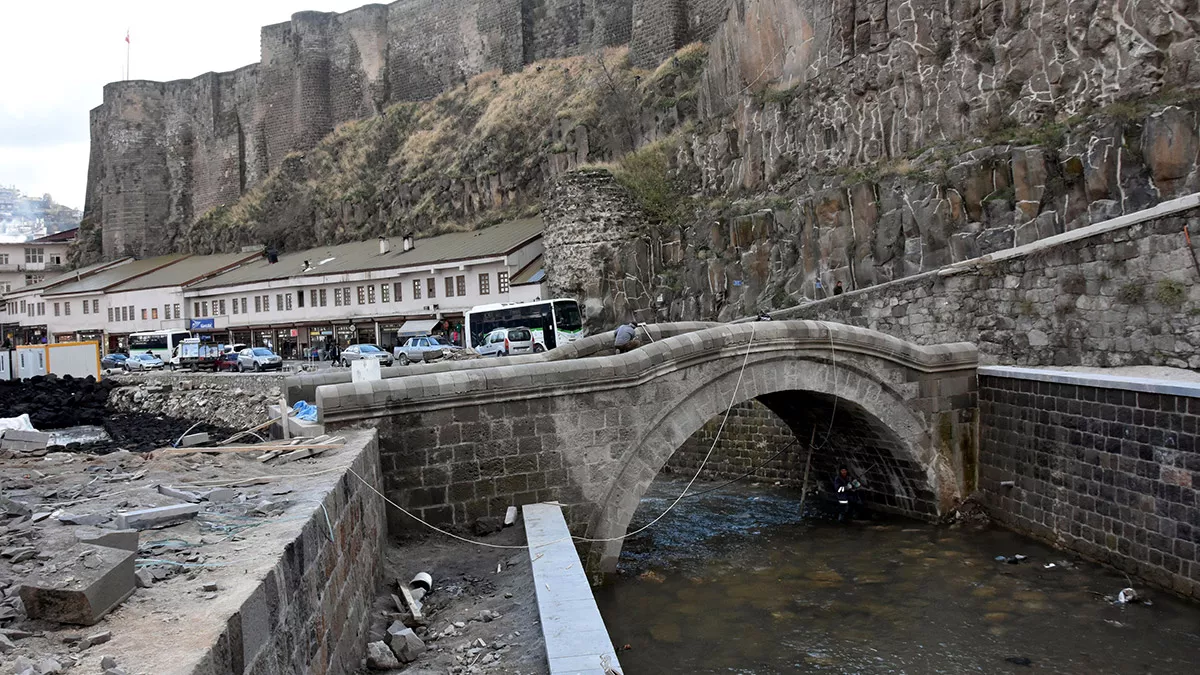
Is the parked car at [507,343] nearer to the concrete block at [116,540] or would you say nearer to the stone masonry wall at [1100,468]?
the stone masonry wall at [1100,468]

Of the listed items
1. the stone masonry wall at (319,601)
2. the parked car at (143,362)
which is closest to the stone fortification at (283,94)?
the parked car at (143,362)

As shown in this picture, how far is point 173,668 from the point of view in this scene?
338 cm

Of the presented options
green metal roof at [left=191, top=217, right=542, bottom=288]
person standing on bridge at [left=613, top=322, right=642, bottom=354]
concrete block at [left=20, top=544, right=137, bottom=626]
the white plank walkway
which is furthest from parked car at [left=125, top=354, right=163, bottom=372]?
concrete block at [left=20, top=544, right=137, bottom=626]

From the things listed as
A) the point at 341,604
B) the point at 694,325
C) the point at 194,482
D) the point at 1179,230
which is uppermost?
the point at 1179,230

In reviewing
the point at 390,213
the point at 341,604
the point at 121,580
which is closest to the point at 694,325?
the point at 341,604

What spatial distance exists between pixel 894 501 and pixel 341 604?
12.2 meters

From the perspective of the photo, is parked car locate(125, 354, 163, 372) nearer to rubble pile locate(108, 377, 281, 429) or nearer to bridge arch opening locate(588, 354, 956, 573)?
rubble pile locate(108, 377, 281, 429)

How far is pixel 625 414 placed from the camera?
40.3ft

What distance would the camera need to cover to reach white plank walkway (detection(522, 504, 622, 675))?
21.6 feet

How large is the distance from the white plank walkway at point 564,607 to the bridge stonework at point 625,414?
3.59ft

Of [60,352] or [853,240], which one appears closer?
[853,240]

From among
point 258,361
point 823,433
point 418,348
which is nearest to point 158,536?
point 823,433

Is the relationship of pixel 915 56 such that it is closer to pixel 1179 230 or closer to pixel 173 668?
pixel 1179 230

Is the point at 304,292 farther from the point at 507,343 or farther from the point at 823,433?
the point at 823,433
